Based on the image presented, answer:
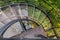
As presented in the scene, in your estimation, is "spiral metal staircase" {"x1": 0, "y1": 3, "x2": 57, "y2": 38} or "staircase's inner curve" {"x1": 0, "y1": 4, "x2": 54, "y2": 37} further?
"staircase's inner curve" {"x1": 0, "y1": 4, "x2": 54, "y2": 37}

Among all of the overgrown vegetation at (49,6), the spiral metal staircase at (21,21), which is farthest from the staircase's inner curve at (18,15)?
the overgrown vegetation at (49,6)

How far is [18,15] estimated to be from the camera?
9.28 feet

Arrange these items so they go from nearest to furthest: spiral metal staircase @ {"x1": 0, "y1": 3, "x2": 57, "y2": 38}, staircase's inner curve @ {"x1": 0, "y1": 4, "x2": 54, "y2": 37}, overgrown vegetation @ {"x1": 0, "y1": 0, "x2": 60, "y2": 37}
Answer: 1. spiral metal staircase @ {"x1": 0, "y1": 3, "x2": 57, "y2": 38}
2. staircase's inner curve @ {"x1": 0, "y1": 4, "x2": 54, "y2": 37}
3. overgrown vegetation @ {"x1": 0, "y1": 0, "x2": 60, "y2": 37}

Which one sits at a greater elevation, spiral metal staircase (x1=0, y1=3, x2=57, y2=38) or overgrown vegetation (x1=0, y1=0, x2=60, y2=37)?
spiral metal staircase (x1=0, y1=3, x2=57, y2=38)

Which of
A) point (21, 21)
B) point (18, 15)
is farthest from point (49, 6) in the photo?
point (21, 21)

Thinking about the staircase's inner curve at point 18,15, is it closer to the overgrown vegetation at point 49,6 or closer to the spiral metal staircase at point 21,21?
the spiral metal staircase at point 21,21

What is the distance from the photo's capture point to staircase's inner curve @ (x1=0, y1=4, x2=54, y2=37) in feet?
8.57

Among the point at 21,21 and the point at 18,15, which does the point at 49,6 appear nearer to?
the point at 18,15

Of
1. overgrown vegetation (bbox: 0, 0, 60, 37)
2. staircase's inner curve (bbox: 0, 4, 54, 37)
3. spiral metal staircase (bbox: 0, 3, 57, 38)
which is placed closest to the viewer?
spiral metal staircase (bbox: 0, 3, 57, 38)

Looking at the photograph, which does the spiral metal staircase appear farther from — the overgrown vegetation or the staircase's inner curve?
the overgrown vegetation

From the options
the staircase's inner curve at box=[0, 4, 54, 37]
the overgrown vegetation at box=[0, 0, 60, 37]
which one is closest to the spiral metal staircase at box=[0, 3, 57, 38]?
the staircase's inner curve at box=[0, 4, 54, 37]

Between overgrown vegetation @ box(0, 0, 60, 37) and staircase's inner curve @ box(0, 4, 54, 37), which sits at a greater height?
staircase's inner curve @ box(0, 4, 54, 37)

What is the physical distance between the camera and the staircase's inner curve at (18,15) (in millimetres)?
2613

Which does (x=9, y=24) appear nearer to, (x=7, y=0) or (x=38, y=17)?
(x=38, y=17)
